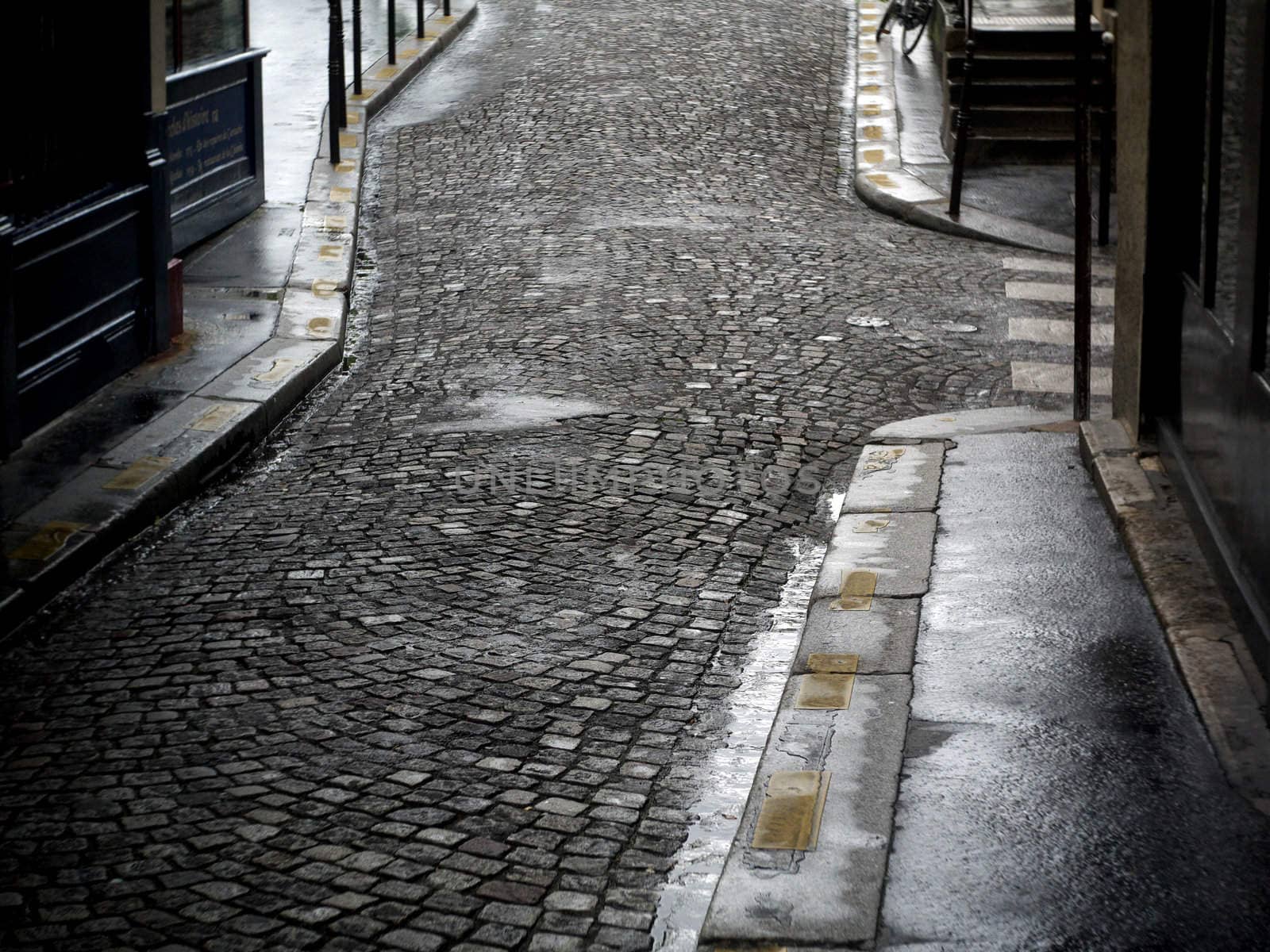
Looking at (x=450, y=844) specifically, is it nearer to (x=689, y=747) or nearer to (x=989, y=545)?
(x=689, y=747)

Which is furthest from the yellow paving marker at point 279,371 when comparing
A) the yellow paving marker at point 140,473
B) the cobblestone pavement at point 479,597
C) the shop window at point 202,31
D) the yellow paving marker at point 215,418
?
the shop window at point 202,31

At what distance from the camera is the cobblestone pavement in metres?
4.00

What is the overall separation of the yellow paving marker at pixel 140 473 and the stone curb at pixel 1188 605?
383 centimetres

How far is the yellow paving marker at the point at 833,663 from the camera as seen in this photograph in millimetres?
4977

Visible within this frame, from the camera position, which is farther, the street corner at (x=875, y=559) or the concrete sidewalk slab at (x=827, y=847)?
the street corner at (x=875, y=559)

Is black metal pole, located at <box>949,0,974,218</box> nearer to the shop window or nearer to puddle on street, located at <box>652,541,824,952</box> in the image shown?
the shop window

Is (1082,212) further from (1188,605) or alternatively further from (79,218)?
(79,218)

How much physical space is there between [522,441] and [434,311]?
2.55 m

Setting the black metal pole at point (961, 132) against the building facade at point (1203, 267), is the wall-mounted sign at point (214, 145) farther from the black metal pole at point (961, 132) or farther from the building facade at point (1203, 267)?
the building facade at point (1203, 267)

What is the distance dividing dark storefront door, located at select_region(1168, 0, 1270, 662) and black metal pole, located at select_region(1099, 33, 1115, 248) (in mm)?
4487

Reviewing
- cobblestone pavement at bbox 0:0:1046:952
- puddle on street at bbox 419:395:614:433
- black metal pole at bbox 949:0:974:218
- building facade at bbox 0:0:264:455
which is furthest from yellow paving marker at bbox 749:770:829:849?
black metal pole at bbox 949:0:974:218

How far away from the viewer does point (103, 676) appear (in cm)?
516

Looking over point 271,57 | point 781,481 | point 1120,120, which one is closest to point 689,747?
point 781,481

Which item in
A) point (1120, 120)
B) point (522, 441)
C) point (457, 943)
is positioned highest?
point (1120, 120)
